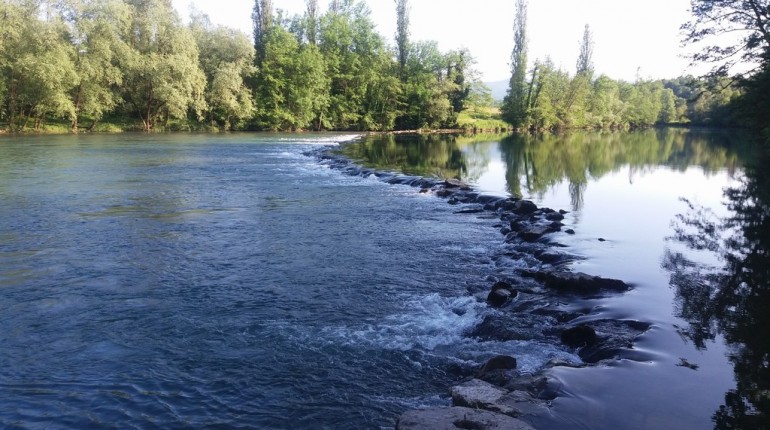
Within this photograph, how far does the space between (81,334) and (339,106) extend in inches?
3483

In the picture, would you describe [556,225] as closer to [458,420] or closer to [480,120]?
[458,420]

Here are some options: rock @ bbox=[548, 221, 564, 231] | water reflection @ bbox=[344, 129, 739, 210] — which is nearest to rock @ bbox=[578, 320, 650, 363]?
rock @ bbox=[548, 221, 564, 231]

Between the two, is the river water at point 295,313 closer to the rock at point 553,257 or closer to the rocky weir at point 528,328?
the rocky weir at point 528,328

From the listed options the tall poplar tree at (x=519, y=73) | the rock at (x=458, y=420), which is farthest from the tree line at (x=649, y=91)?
the rock at (x=458, y=420)

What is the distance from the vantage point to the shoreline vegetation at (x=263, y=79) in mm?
58281

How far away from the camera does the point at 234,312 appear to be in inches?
372

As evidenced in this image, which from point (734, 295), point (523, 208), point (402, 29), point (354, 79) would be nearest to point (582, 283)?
point (734, 295)

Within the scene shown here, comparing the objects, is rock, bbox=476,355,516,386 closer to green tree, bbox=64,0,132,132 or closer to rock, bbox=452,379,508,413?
rock, bbox=452,379,508,413

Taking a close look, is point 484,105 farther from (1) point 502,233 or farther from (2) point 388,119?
(1) point 502,233

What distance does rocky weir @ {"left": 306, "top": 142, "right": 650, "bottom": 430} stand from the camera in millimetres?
5754

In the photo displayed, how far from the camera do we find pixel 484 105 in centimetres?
11231

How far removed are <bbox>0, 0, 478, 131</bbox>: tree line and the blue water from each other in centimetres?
4815

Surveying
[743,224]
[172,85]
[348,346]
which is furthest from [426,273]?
[172,85]

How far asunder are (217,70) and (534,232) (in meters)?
70.1
